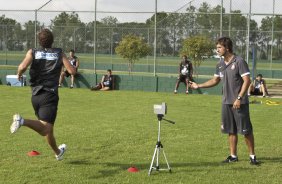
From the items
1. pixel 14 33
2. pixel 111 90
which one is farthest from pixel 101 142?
pixel 14 33

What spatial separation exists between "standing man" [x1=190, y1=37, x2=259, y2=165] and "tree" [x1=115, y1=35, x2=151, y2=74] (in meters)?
19.0

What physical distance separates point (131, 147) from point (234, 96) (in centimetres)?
205

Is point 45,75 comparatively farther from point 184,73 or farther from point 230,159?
point 184,73

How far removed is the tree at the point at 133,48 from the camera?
86.2 ft

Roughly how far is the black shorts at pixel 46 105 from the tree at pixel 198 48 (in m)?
16.6

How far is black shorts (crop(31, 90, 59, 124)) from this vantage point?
666 cm

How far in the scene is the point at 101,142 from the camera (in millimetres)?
8641

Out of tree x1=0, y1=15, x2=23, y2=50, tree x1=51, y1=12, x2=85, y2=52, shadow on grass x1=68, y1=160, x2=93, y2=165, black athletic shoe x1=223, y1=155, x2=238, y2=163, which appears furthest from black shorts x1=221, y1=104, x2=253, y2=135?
tree x1=0, y1=15, x2=23, y2=50

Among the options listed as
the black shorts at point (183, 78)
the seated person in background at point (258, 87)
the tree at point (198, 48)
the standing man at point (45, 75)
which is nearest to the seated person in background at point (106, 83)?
the black shorts at point (183, 78)

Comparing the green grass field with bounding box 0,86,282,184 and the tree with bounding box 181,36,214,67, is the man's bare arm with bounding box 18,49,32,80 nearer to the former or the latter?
the green grass field with bounding box 0,86,282,184

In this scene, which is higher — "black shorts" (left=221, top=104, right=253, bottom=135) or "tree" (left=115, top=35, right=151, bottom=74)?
"tree" (left=115, top=35, right=151, bottom=74)

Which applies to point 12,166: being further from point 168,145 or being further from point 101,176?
point 168,145

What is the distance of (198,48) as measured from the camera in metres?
22.9

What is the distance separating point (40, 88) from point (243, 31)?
2250 cm
